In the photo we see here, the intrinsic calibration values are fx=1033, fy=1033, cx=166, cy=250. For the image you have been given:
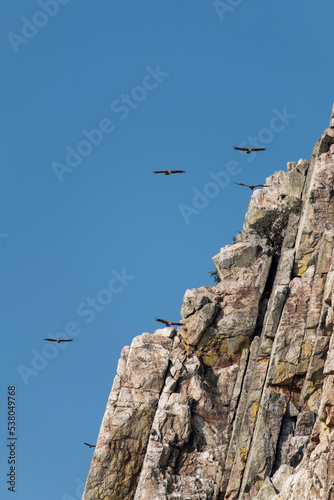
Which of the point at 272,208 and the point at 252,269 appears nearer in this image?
the point at 252,269

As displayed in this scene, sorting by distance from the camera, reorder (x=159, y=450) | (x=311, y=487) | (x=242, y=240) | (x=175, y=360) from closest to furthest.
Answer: (x=311, y=487)
(x=159, y=450)
(x=175, y=360)
(x=242, y=240)

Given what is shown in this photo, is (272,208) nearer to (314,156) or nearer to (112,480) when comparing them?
(314,156)

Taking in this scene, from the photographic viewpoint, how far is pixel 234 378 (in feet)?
225

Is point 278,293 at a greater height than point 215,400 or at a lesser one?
greater

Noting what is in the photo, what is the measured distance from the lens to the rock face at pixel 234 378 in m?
62.3

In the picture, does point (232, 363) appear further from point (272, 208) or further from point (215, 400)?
point (272, 208)

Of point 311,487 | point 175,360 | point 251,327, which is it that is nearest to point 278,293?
point 251,327

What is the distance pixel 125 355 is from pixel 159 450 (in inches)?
348

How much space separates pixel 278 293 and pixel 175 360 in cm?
881

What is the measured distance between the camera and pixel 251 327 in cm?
6944

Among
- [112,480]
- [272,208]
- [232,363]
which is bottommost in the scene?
[112,480]

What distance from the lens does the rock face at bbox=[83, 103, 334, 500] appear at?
62281 mm

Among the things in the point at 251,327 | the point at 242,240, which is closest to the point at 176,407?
the point at 251,327

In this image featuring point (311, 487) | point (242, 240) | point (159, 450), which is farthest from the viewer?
point (242, 240)
